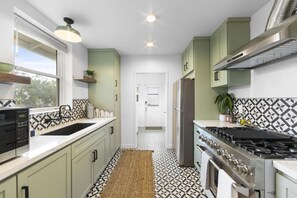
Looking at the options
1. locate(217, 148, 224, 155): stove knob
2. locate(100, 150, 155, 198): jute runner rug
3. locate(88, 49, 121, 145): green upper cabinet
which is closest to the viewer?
locate(217, 148, 224, 155): stove knob

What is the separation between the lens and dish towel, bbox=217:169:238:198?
1.34 metres

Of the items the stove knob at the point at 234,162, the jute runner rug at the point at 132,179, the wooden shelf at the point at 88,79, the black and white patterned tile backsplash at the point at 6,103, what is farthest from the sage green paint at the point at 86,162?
the stove knob at the point at 234,162

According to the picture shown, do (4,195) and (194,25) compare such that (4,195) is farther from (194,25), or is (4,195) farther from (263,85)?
(194,25)

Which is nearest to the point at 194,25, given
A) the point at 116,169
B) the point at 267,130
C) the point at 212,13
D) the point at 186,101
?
the point at 212,13

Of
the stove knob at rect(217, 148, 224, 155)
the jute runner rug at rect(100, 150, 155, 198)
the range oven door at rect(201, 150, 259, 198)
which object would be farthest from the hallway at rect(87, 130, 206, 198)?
the stove knob at rect(217, 148, 224, 155)

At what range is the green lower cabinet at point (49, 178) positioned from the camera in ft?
3.88

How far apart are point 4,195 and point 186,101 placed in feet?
9.16

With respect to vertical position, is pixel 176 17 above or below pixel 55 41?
above

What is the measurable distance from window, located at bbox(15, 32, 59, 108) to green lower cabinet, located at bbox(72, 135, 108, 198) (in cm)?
101

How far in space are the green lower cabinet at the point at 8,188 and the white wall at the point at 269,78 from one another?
2415 millimetres

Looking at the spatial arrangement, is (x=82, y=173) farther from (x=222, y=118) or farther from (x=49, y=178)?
(x=222, y=118)

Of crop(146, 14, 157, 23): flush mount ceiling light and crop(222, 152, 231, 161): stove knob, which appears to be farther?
crop(146, 14, 157, 23): flush mount ceiling light

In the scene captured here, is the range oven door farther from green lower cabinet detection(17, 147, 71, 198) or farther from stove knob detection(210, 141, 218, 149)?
green lower cabinet detection(17, 147, 71, 198)

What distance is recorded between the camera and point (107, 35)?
3.16 meters
